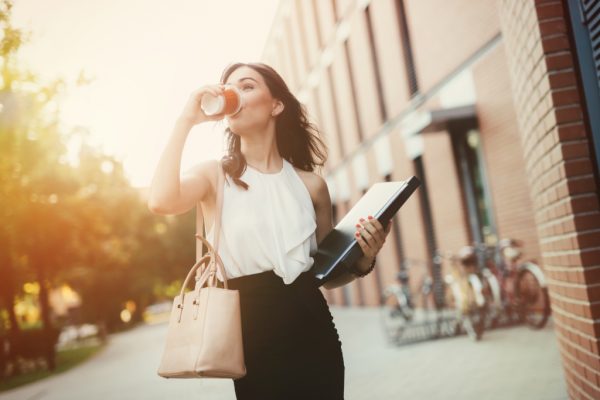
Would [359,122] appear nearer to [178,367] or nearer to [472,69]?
[472,69]

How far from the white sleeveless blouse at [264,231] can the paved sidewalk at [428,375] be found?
343cm

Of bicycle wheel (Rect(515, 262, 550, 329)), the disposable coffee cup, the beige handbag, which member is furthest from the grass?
the disposable coffee cup

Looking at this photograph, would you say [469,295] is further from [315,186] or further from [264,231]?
[264,231]

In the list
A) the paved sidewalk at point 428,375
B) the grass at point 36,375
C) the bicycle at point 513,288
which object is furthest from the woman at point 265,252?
the grass at point 36,375

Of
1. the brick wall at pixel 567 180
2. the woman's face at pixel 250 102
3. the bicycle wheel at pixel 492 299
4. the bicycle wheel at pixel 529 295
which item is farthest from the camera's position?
the bicycle wheel at pixel 492 299

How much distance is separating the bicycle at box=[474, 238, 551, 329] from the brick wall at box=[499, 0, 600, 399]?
4.58 meters

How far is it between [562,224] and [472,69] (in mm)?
8465

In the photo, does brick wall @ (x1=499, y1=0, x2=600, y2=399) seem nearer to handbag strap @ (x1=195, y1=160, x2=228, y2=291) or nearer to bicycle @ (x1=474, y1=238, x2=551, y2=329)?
handbag strap @ (x1=195, y1=160, x2=228, y2=291)

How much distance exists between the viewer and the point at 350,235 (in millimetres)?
2209

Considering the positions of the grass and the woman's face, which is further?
the grass

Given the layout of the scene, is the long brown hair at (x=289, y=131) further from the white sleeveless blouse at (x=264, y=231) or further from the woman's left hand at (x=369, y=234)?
the woman's left hand at (x=369, y=234)

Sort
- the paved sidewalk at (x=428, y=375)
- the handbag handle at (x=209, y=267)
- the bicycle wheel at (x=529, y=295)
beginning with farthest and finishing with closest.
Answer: the bicycle wheel at (x=529, y=295)
the paved sidewalk at (x=428, y=375)
the handbag handle at (x=209, y=267)

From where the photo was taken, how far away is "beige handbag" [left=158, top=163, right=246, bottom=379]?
1.85 metres

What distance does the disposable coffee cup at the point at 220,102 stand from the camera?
2064mm
